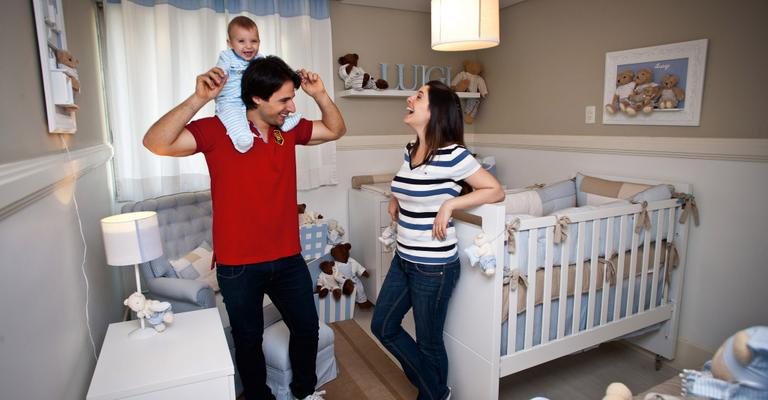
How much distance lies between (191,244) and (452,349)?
1.50 metres

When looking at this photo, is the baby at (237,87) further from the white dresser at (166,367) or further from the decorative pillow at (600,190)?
the decorative pillow at (600,190)

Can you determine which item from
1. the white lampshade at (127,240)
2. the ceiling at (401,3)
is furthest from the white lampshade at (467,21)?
the white lampshade at (127,240)

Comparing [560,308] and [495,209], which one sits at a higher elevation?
[495,209]

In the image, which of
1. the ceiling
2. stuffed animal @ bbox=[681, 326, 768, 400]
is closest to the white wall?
the ceiling

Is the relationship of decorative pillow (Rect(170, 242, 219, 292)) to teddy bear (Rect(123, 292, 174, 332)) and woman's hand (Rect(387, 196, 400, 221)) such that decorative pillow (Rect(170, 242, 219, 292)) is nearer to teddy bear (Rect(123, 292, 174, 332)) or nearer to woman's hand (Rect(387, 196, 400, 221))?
teddy bear (Rect(123, 292, 174, 332))

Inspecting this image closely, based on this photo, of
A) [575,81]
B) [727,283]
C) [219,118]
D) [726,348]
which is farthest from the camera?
[575,81]

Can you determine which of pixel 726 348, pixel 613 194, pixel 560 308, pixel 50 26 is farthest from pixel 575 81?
pixel 50 26

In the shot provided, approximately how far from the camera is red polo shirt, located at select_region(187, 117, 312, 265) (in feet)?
5.04

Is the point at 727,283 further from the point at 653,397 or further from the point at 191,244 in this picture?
the point at 191,244

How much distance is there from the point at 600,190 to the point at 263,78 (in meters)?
1.84

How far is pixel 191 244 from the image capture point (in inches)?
100

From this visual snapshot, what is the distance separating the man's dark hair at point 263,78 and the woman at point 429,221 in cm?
47

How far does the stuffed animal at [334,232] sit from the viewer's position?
3.06 m

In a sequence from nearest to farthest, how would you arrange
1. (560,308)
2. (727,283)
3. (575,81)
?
(560,308) < (727,283) < (575,81)
